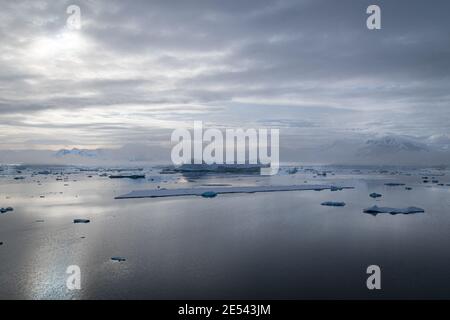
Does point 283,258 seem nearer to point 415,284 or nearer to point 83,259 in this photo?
point 415,284

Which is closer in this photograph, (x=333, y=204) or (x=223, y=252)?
(x=223, y=252)

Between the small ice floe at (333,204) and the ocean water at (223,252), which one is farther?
the small ice floe at (333,204)

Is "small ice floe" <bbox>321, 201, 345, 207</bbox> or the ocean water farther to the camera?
"small ice floe" <bbox>321, 201, 345, 207</bbox>

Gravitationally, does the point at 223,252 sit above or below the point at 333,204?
below

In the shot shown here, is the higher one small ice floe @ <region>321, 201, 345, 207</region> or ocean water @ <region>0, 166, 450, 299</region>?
small ice floe @ <region>321, 201, 345, 207</region>

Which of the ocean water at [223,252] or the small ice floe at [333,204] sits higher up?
the small ice floe at [333,204]
